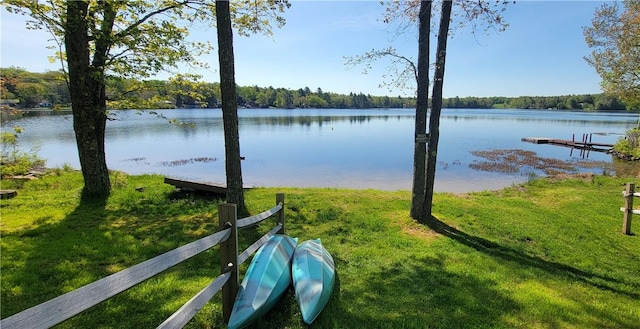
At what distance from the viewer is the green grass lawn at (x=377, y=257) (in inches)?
146

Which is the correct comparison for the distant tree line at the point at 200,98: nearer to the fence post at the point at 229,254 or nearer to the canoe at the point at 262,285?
the fence post at the point at 229,254

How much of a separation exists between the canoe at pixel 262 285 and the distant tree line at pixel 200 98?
4.74 meters

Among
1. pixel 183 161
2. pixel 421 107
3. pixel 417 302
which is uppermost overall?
pixel 421 107

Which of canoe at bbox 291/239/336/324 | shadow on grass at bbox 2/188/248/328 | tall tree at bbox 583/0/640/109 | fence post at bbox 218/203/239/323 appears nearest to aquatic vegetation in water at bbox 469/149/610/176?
tall tree at bbox 583/0/640/109

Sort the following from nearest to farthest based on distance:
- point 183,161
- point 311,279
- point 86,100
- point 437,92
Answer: point 311,279, point 437,92, point 86,100, point 183,161

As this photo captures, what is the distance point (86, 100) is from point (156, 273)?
27.1 ft

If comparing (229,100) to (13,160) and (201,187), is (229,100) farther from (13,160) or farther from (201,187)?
(13,160)

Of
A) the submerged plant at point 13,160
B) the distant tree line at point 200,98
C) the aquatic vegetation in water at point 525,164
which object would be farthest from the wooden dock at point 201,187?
the aquatic vegetation in water at point 525,164

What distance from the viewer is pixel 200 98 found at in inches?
417

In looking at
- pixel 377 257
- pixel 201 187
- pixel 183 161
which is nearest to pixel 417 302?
pixel 377 257

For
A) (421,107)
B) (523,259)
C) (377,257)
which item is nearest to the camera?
(377,257)

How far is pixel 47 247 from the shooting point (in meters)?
5.40

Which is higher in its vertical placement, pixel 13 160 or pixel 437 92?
pixel 437 92

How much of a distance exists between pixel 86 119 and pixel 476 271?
9656mm
